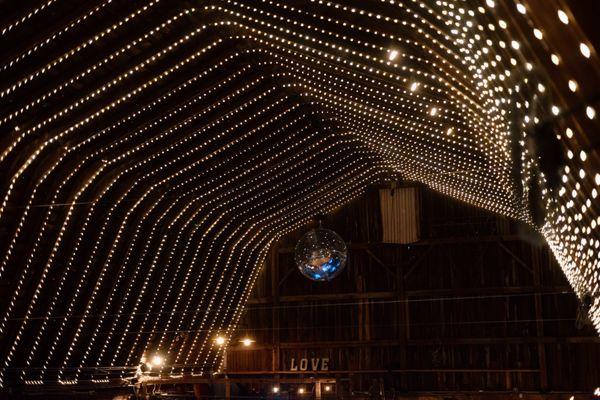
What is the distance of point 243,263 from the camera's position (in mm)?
23703

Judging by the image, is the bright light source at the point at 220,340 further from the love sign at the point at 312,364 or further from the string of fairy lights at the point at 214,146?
the love sign at the point at 312,364

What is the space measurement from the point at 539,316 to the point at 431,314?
9.69 ft

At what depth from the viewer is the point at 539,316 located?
70.4 feet

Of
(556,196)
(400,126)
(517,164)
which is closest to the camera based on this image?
(556,196)

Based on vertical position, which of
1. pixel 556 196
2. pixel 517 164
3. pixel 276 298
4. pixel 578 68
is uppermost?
pixel 276 298

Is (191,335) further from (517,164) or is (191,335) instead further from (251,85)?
(517,164)

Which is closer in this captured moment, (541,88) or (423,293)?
(541,88)

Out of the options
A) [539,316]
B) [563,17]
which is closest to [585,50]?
[563,17]

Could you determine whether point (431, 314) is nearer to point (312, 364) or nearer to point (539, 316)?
point (539, 316)

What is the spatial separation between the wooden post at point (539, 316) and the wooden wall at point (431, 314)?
3 centimetres

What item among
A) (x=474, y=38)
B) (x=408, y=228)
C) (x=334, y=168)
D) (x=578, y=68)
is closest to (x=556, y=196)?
(x=474, y=38)

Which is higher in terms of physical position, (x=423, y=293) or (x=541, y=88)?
(x=423, y=293)

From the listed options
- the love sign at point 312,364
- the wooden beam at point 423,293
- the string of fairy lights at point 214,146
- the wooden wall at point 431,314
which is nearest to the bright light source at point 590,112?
the string of fairy lights at point 214,146

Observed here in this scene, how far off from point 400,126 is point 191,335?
9.97m
